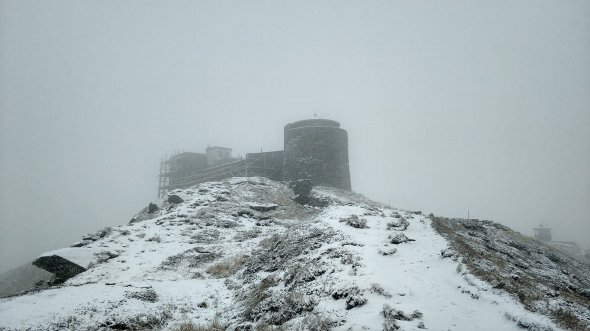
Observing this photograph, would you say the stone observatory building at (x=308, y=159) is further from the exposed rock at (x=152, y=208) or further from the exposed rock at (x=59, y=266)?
the exposed rock at (x=59, y=266)

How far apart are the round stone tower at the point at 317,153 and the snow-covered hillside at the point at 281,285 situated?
1595cm

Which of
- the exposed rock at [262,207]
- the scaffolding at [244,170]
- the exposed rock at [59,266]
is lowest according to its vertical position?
the exposed rock at [59,266]

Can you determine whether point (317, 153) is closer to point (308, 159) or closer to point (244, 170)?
point (308, 159)

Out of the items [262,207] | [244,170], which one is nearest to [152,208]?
[262,207]

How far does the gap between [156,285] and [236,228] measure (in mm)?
7344

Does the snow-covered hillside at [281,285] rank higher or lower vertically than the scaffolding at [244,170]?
lower

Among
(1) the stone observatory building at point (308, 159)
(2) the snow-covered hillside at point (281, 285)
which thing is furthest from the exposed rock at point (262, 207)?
(1) the stone observatory building at point (308, 159)

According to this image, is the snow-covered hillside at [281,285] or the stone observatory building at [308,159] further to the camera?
the stone observatory building at [308,159]

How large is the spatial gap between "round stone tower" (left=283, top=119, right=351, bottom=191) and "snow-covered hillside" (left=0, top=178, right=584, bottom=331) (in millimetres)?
15948

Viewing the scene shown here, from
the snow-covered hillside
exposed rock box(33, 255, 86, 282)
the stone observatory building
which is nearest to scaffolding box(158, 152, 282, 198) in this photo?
the stone observatory building

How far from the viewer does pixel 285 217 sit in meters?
20.8

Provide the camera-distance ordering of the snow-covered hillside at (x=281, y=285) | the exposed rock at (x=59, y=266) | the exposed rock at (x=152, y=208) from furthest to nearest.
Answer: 1. the exposed rock at (x=152, y=208)
2. the exposed rock at (x=59, y=266)
3. the snow-covered hillside at (x=281, y=285)

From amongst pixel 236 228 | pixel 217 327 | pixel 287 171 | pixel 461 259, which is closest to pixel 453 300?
pixel 461 259

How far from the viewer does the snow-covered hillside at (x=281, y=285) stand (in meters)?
6.09
